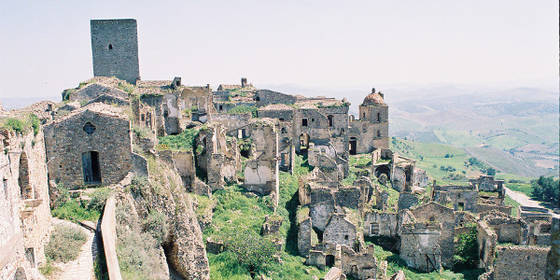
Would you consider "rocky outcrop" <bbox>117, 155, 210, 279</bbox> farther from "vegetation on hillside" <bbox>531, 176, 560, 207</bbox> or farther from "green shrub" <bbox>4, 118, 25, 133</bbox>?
"vegetation on hillside" <bbox>531, 176, 560, 207</bbox>

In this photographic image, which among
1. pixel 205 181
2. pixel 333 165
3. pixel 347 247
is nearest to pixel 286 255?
pixel 347 247

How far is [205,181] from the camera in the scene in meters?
27.2

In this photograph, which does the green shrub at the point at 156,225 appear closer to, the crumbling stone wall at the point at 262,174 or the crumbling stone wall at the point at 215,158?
the crumbling stone wall at the point at 215,158

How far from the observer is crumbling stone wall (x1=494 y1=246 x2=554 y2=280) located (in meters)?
26.5

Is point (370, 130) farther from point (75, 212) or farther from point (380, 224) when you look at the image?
point (75, 212)

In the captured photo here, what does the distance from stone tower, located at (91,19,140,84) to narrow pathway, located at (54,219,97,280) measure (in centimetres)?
2603

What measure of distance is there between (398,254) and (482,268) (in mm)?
5564

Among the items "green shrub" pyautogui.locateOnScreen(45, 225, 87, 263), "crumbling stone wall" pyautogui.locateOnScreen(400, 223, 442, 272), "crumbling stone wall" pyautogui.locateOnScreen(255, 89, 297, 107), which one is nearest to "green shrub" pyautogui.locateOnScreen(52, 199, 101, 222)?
"green shrub" pyautogui.locateOnScreen(45, 225, 87, 263)

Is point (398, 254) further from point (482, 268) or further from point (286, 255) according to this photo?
point (286, 255)

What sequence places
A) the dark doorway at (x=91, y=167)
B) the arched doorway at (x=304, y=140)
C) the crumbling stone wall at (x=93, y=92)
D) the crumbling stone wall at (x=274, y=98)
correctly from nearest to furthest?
1. the dark doorway at (x=91, y=167)
2. the crumbling stone wall at (x=93, y=92)
3. the arched doorway at (x=304, y=140)
4. the crumbling stone wall at (x=274, y=98)

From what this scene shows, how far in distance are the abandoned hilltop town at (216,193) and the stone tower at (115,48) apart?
0.26 feet

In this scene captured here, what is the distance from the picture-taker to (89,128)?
15.8 meters

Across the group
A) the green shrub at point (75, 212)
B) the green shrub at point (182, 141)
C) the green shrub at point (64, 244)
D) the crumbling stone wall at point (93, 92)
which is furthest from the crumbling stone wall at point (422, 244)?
the green shrub at point (64, 244)

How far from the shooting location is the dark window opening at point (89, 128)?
15.7 meters
